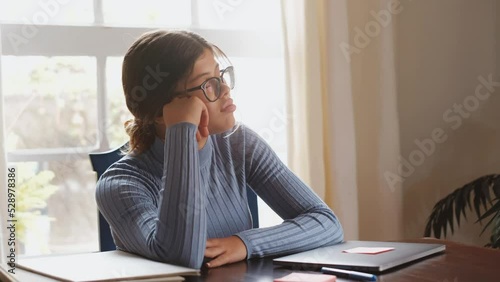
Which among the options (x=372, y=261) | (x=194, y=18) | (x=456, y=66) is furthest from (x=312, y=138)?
(x=372, y=261)

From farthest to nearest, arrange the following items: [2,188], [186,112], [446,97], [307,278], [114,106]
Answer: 1. [446,97]
2. [114,106]
3. [2,188]
4. [186,112]
5. [307,278]

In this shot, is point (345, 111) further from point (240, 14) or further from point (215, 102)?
point (215, 102)

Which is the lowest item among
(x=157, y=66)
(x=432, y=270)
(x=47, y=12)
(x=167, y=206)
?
(x=432, y=270)

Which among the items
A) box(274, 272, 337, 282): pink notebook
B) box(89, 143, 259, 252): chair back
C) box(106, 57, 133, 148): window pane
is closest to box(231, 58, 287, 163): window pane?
box(106, 57, 133, 148): window pane

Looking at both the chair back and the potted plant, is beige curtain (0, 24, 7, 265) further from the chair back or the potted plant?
the potted plant

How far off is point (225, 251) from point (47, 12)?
1462 millimetres

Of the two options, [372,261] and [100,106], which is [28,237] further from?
[372,261]

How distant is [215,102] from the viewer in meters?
1.70

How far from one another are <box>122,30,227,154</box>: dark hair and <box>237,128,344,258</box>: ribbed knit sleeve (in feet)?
0.95

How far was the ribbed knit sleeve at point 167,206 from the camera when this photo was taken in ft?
4.81

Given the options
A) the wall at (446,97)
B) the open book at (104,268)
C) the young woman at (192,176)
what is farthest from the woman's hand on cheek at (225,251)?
the wall at (446,97)

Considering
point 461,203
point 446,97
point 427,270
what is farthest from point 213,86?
point 446,97

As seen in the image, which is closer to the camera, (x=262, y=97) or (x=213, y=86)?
(x=213, y=86)

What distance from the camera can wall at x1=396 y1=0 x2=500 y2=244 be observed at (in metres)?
3.11
